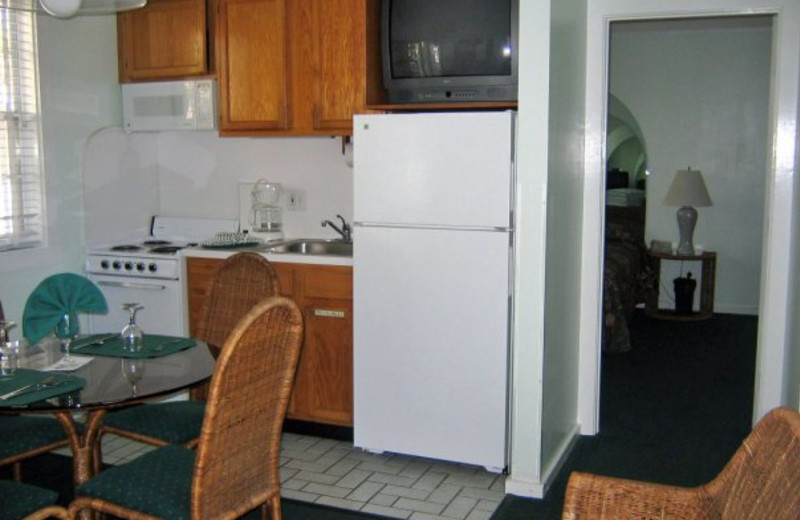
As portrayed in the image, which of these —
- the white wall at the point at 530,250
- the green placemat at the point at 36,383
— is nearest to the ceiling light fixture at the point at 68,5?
the green placemat at the point at 36,383

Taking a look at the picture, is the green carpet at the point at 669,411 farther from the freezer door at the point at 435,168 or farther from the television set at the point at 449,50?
the television set at the point at 449,50

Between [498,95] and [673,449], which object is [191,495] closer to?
[498,95]

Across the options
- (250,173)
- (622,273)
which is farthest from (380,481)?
(622,273)

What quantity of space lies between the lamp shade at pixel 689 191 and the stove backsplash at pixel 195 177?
3.54m

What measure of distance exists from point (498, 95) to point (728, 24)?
3.92 m

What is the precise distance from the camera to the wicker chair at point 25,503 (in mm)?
2260

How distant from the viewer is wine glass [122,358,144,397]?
2490 mm

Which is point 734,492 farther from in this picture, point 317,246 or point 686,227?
point 686,227

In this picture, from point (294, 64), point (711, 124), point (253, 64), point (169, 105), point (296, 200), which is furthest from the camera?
point (711, 124)

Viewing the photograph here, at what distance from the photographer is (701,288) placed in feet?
23.6

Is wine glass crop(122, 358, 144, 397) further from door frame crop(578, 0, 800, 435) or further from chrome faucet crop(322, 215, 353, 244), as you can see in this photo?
door frame crop(578, 0, 800, 435)

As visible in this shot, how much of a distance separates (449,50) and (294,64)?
86 cm

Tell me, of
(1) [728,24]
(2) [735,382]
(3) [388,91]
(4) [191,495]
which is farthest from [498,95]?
(1) [728,24]

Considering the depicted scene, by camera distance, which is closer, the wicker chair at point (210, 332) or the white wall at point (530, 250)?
the wicker chair at point (210, 332)
